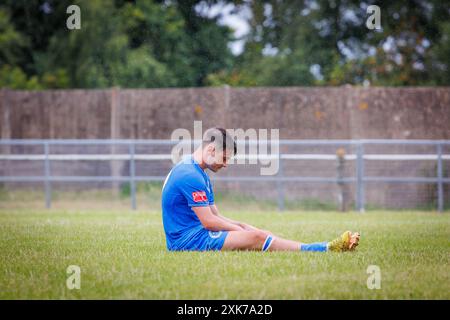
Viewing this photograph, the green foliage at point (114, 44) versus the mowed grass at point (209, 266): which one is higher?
the green foliage at point (114, 44)

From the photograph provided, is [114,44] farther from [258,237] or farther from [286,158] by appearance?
[258,237]

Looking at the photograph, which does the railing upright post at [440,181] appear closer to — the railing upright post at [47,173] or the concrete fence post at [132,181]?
the concrete fence post at [132,181]

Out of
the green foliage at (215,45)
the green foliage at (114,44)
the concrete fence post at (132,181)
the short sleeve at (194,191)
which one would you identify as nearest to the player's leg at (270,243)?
the short sleeve at (194,191)

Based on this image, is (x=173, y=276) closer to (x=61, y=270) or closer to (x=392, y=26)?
(x=61, y=270)

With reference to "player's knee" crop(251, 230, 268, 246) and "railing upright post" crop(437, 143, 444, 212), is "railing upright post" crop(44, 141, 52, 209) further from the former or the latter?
"player's knee" crop(251, 230, 268, 246)

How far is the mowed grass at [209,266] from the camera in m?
6.12

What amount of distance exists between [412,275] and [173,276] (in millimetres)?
2110

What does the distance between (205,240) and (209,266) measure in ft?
3.59

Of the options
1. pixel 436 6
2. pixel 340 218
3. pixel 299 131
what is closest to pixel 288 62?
pixel 436 6

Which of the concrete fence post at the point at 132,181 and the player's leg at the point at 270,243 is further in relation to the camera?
the concrete fence post at the point at 132,181

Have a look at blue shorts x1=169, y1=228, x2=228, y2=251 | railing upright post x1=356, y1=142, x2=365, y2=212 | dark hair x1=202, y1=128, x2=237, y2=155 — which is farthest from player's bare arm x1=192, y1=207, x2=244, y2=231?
railing upright post x1=356, y1=142, x2=365, y2=212

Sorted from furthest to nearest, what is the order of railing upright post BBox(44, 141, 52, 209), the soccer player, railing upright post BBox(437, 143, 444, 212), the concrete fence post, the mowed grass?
railing upright post BBox(44, 141, 52, 209)
the concrete fence post
railing upright post BBox(437, 143, 444, 212)
the soccer player
the mowed grass

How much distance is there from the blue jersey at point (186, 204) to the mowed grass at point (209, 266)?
25 cm

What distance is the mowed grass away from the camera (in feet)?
20.1
